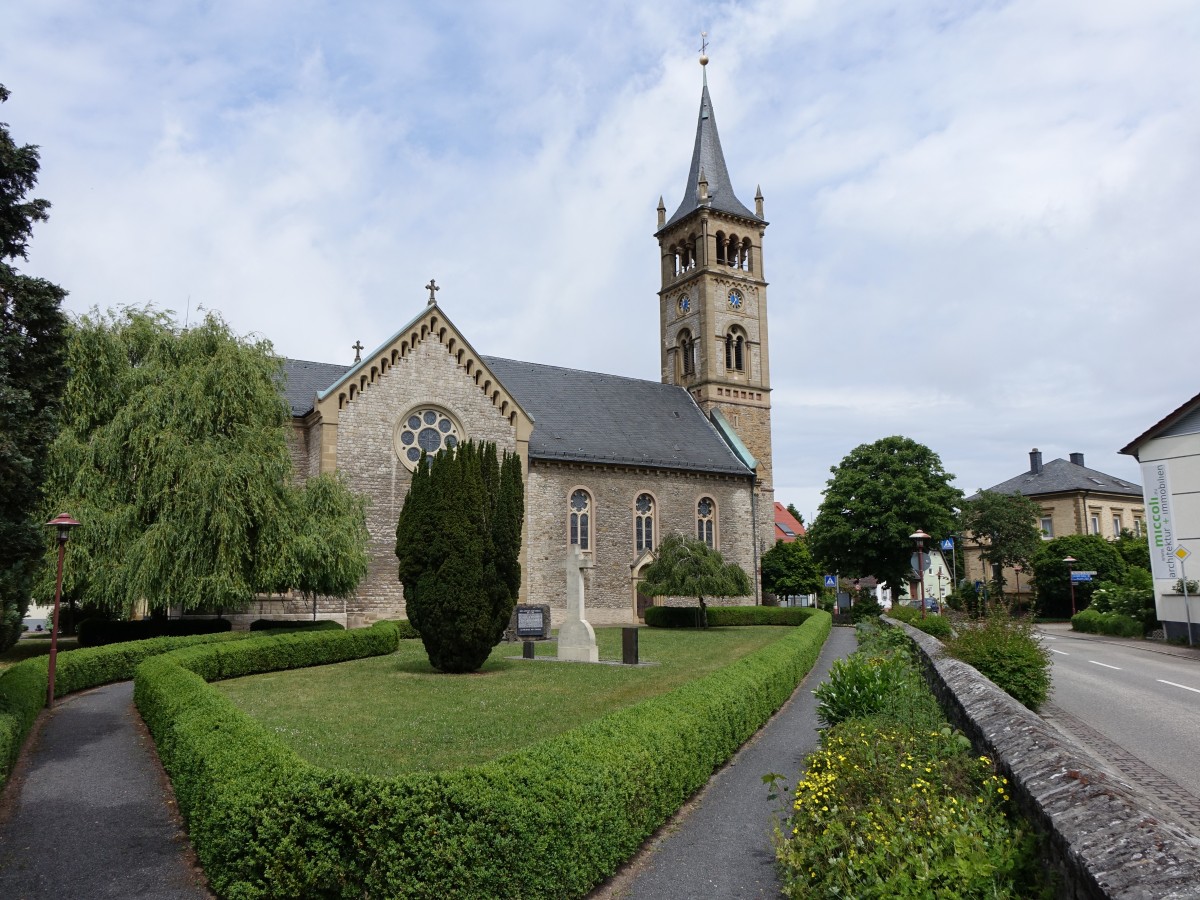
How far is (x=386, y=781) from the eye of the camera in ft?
20.2

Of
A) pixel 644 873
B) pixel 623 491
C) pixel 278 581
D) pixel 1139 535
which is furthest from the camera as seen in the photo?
pixel 1139 535

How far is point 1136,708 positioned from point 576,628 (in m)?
12.5

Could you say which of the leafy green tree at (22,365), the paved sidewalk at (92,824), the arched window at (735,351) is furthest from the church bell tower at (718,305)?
the leafy green tree at (22,365)

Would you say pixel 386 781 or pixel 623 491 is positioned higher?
pixel 623 491

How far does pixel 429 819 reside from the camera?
5.85m

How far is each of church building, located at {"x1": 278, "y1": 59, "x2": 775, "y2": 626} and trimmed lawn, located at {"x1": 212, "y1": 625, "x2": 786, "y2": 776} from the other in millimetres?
7178

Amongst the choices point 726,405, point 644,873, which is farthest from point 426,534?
point 726,405

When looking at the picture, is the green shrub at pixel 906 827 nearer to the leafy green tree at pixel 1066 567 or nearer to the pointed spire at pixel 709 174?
the pointed spire at pixel 709 174

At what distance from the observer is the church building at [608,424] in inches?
1254

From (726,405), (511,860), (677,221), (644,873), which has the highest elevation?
(677,221)

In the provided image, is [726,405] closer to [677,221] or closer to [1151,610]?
[677,221]

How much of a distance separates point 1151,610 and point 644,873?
33240 millimetres

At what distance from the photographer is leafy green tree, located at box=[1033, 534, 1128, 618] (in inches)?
2088

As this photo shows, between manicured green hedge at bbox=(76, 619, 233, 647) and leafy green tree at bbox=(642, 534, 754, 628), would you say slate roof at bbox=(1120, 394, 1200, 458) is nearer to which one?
leafy green tree at bbox=(642, 534, 754, 628)
